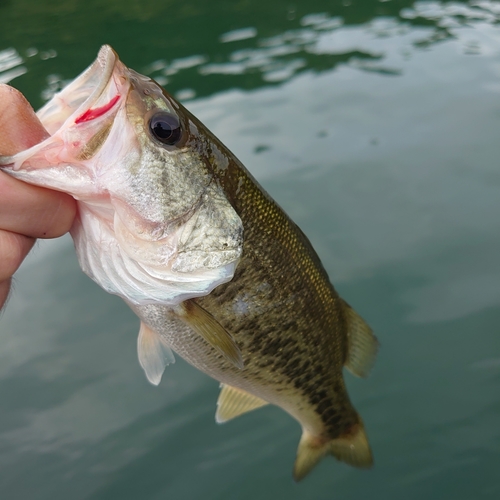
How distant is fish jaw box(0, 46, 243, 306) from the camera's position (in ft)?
4.58

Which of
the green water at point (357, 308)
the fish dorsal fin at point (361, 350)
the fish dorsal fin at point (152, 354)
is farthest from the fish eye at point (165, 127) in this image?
the green water at point (357, 308)

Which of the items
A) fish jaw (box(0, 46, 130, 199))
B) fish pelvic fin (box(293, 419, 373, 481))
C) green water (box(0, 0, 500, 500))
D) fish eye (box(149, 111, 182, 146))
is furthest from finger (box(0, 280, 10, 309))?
green water (box(0, 0, 500, 500))

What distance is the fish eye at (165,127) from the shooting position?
1.53 metres

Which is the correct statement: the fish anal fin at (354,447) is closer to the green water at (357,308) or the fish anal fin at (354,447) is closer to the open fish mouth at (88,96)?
the green water at (357,308)

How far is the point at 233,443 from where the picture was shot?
3.57m

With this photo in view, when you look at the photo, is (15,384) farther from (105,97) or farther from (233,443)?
(105,97)

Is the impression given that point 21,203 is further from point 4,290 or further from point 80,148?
point 4,290

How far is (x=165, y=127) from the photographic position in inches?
61.0

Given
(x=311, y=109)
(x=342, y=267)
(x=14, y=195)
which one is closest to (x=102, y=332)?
(x=342, y=267)

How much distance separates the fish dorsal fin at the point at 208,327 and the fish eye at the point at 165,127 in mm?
512

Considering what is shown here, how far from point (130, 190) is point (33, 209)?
26cm

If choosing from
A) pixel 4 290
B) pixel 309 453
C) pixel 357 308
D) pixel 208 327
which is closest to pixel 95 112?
pixel 4 290

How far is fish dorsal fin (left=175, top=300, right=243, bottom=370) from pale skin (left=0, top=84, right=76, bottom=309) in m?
0.45

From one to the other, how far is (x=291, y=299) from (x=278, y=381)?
1.39ft
